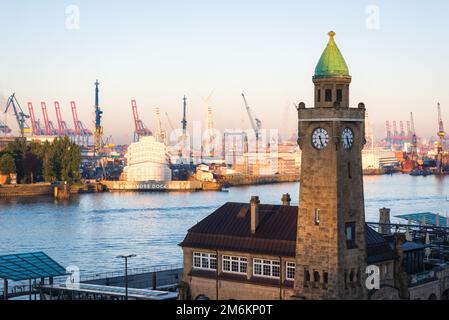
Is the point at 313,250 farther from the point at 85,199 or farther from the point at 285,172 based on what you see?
the point at 285,172

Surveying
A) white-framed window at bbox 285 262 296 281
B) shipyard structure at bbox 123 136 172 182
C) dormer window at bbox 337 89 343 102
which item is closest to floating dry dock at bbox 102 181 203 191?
shipyard structure at bbox 123 136 172 182

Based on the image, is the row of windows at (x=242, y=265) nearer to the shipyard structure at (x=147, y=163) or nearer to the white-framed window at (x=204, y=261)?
the white-framed window at (x=204, y=261)

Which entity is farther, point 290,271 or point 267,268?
point 267,268

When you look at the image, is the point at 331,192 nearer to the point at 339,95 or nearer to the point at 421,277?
the point at 339,95

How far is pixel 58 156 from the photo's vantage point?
121750 mm

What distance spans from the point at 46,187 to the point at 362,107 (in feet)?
307

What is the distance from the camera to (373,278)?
25906 mm

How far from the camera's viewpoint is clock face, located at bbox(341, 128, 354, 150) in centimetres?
2459

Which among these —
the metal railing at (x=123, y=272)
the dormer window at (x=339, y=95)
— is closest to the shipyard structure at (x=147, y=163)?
the metal railing at (x=123, y=272)

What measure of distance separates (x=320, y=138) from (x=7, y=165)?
96336 mm

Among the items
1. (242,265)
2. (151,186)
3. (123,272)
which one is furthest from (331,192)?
(151,186)

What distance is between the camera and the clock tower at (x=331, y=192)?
957 inches

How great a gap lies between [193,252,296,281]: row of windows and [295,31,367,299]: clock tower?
122 centimetres
